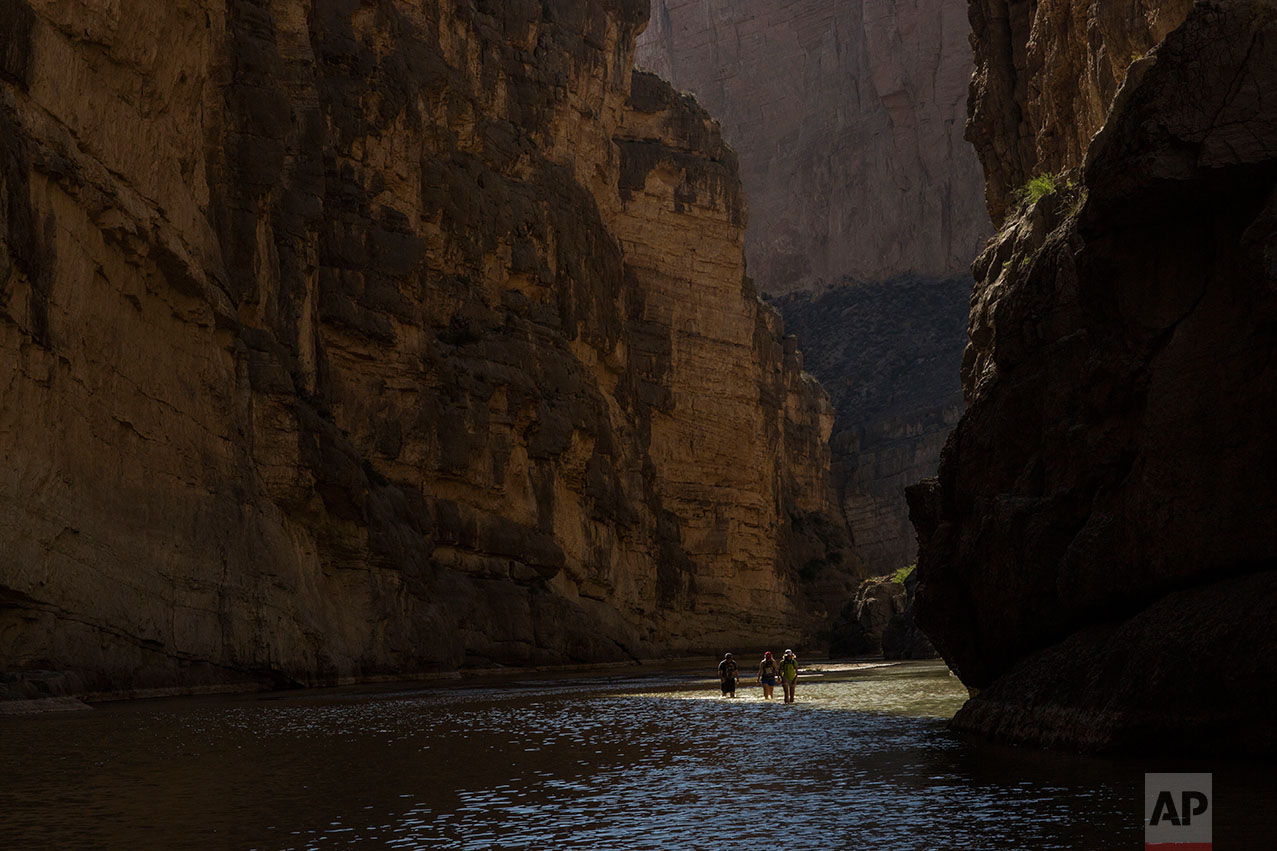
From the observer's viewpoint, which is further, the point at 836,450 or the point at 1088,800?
the point at 836,450

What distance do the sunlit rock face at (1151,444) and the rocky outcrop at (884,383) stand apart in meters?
113

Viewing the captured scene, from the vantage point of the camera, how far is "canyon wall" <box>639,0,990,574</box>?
16025 cm

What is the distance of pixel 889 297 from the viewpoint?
6777 inches

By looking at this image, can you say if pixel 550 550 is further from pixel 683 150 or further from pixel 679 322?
pixel 683 150

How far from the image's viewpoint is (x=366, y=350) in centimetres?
5347

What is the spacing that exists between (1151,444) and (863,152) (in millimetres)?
176684

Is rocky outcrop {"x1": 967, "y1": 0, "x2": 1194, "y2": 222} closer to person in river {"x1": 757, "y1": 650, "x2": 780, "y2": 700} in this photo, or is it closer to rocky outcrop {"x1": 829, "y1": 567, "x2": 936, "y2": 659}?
person in river {"x1": 757, "y1": 650, "x2": 780, "y2": 700}

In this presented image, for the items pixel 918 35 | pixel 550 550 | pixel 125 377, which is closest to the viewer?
pixel 125 377

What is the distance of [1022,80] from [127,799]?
37.5 metres

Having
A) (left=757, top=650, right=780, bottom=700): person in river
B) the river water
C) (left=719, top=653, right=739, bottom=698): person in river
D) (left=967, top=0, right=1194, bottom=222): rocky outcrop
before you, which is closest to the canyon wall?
(left=967, top=0, right=1194, bottom=222): rocky outcrop

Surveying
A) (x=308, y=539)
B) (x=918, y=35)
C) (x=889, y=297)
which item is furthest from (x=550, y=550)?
(x=918, y=35)

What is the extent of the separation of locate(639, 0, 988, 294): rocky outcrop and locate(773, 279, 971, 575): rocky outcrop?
618cm

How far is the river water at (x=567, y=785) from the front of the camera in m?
11.2

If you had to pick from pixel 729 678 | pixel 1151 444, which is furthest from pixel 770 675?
pixel 1151 444
